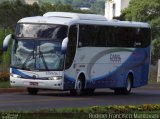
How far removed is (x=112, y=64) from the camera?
112 feet

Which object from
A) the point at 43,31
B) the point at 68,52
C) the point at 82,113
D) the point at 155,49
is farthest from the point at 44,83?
the point at 155,49

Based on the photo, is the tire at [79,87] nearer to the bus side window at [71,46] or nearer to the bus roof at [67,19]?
the bus side window at [71,46]

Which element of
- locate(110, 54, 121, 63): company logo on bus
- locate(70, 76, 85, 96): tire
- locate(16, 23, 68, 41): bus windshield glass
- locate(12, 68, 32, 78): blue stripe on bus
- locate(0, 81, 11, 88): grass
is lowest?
locate(0, 81, 11, 88): grass

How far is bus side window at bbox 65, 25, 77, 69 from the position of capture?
30.2 metres

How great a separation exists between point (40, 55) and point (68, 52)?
3.87ft

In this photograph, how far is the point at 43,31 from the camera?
30375mm

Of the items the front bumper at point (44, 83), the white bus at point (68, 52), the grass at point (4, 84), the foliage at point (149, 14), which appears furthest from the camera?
the foliage at point (149, 14)

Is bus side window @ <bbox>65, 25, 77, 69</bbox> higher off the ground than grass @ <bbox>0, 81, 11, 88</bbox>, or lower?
higher

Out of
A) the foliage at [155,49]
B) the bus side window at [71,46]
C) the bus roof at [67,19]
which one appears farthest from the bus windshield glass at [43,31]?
the foliage at [155,49]

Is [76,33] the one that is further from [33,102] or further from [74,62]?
[33,102]

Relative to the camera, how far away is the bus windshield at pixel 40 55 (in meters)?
29.9

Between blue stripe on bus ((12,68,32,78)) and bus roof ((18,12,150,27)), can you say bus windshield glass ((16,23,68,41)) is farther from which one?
blue stripe on bus ((12,68,32,78))

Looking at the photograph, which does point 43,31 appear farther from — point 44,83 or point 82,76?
point 82,76

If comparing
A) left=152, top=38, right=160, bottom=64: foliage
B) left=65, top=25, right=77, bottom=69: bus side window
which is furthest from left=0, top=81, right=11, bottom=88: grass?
left=152, top=38, right=160, bottom=64: foliage
